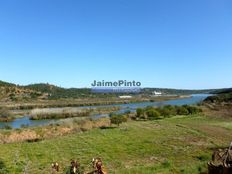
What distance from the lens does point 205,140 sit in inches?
989

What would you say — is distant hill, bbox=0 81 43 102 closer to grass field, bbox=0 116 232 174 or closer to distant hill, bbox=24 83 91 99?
distant hill, bbox=24 83 91 99

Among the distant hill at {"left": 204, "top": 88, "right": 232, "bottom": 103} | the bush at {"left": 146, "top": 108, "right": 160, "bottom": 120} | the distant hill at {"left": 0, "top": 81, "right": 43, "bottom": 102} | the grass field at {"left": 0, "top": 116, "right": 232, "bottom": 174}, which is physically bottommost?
the grass field at {"left": 0, "top": 116, "right": 232, "bottom": 174}

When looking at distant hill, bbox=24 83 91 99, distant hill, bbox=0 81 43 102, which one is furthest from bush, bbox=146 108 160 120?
distant hill, bbox=24 83 91 99

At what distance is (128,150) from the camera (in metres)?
21.9

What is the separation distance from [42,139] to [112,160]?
11.4 m

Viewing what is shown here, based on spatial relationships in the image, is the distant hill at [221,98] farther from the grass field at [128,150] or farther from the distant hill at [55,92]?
the distant hill at [55,92]

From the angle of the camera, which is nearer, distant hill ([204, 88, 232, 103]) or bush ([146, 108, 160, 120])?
bush ([146, 108, 160, 120])

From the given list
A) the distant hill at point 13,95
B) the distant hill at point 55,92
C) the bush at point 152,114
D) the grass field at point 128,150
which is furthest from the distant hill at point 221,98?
the distant hill at point 55,92

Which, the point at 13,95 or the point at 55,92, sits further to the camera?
the point at 55,92

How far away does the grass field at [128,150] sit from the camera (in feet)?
52.6

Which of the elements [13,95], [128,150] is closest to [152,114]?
[128,150]

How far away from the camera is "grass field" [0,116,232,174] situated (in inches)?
631

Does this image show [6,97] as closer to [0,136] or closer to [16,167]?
[0,136]

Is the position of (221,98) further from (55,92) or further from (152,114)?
(55,92)
